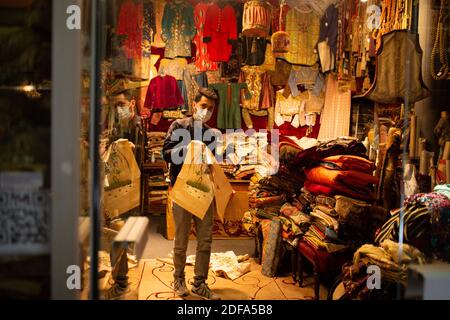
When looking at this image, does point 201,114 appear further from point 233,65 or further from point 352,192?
point 233,65

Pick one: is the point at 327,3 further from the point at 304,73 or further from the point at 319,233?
the point at 319,233

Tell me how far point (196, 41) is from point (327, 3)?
174cm

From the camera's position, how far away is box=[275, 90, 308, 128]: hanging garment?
574 centimetres

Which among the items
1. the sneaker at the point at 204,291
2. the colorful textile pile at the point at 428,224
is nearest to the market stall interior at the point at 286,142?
the colorful textile pile at the point at 428,224

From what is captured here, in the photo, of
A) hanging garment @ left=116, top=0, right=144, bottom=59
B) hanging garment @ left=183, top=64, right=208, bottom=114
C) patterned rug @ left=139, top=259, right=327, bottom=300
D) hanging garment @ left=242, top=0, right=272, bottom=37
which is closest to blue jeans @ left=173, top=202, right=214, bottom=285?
patterned rug @ left=139, top=259, right=327, bottom=300

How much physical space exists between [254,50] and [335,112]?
1380 millimetres

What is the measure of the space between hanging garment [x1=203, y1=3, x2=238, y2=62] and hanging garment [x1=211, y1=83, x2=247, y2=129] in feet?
1.76

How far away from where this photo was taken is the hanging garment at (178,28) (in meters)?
5.09

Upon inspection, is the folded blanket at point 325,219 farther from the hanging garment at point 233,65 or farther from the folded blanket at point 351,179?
the hanging garment at point 233,65

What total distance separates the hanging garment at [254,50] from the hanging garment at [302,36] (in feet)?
1.46

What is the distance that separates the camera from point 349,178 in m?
3.40

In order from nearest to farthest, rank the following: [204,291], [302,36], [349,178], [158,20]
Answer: [349,178] → [204,291] → [302,36] → [158,20]

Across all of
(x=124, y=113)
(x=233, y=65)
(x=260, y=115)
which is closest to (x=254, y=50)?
(x=233, y=65)

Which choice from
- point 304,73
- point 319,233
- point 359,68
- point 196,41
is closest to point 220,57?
point 196,41
